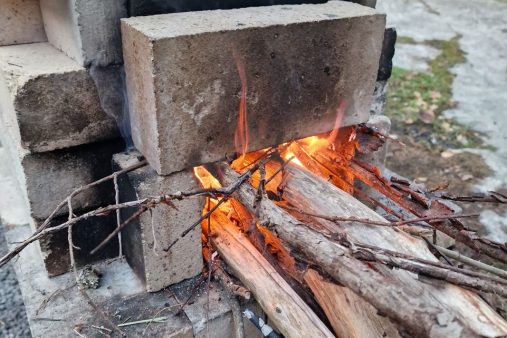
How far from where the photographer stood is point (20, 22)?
2668 mm

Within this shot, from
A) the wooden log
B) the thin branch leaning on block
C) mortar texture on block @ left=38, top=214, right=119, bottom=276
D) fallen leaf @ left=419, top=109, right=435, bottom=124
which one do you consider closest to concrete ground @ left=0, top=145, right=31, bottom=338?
mortar texture on block @ left=38, top=214, right=119, bottom=276

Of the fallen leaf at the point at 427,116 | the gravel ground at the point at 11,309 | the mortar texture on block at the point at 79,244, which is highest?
the mortar texture on block at the point at 79,244

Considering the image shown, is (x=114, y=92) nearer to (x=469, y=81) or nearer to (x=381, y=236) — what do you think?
(x=381, y=236)

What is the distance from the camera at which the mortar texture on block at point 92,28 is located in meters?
2.16

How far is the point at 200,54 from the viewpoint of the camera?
6.87 feet

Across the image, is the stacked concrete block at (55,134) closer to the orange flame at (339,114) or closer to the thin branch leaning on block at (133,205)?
the thin branch leaning on block at (133,205)

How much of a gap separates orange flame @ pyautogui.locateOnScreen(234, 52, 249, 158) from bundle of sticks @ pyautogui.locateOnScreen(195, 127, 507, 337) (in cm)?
12

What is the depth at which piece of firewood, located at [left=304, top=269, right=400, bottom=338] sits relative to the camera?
1993mm

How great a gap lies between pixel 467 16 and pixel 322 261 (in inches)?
348

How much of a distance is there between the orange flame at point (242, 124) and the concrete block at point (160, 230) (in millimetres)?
276

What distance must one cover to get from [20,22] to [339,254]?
2.08 metres

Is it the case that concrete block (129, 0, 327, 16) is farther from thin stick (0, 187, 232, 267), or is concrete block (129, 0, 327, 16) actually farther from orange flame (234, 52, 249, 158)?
thin stick (0, 187, 232, 267)

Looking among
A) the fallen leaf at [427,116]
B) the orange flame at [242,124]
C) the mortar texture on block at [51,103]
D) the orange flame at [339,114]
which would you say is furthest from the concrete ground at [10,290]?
the fallen leaf at [427,116]

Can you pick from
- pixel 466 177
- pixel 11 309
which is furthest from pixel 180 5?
pixel 466 177
